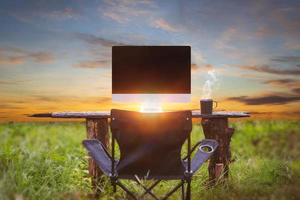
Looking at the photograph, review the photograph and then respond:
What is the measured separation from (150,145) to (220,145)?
1.55m

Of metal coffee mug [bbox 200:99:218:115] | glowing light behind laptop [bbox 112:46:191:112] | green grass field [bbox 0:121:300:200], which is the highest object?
glowing light behind laptop [bbox 112:46:191:112]

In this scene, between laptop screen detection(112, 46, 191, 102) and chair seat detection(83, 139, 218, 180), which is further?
laptop screen detection(112, 46, 191, 102)

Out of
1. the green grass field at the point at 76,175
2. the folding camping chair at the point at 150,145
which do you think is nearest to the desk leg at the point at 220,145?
the green grass field at the point at 76,175

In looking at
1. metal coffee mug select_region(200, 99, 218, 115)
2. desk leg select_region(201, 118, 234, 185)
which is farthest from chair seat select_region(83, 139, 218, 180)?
desk leg select_region(201, 118, 234, 185)

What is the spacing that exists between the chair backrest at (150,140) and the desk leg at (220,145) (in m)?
1.34

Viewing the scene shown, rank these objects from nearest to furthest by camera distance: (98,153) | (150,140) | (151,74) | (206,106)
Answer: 1. (150,140)
2. (98,153)
3. (206,106)
4. (151,74)

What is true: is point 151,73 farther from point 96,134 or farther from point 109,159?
point 109,159

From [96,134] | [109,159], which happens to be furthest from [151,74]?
[109,159]

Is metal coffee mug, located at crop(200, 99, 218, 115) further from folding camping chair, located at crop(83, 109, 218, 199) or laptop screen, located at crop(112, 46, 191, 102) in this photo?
folding camping chair, located at crop(83, 109, 218, 199)

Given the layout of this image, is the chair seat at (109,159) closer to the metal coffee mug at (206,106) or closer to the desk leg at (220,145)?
the metal coffee mug at (206,106)

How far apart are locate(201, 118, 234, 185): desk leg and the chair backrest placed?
1337 mm

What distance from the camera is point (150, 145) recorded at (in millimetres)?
3730

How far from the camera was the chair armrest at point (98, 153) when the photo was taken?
3.93 meters

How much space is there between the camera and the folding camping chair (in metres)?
3.65
